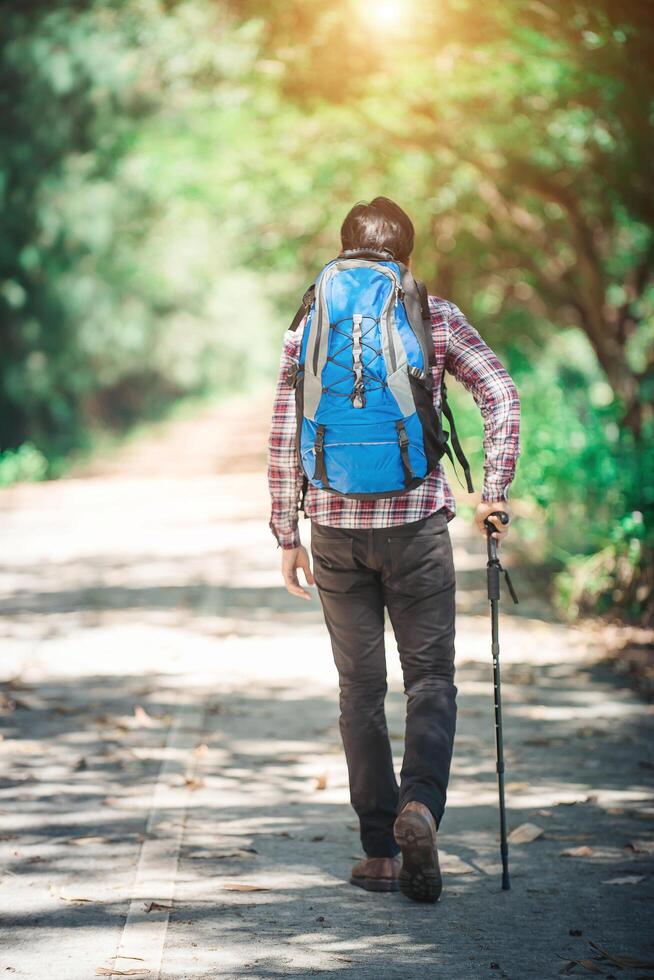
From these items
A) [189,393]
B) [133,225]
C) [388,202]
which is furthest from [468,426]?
[189,393]

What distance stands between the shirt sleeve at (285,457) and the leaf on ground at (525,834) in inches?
57.4

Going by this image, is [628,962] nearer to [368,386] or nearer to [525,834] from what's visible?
[525,834]

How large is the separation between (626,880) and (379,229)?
228 centimetres

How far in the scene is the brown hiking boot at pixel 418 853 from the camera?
4344mm

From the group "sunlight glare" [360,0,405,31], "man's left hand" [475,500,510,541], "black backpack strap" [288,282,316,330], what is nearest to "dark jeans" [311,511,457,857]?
"man's left hand" [475,500,510,541]

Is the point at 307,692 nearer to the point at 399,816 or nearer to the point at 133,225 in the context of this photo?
the point at 399,816

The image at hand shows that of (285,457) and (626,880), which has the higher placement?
(285,457)

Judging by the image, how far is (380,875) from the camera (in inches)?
186

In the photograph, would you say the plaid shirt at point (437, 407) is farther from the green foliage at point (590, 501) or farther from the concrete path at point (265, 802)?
the green foliage at point (590, 501)

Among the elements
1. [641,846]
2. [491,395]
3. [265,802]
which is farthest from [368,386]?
[265,802]

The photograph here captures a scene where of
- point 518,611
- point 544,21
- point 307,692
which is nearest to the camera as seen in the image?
point 307,692

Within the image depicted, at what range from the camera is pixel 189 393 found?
4431 centimetres

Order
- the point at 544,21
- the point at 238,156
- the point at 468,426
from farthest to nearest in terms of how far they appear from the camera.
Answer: the point at 238,156 < the point at 468,426 < the point at 544,21

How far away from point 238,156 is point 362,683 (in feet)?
63.1
